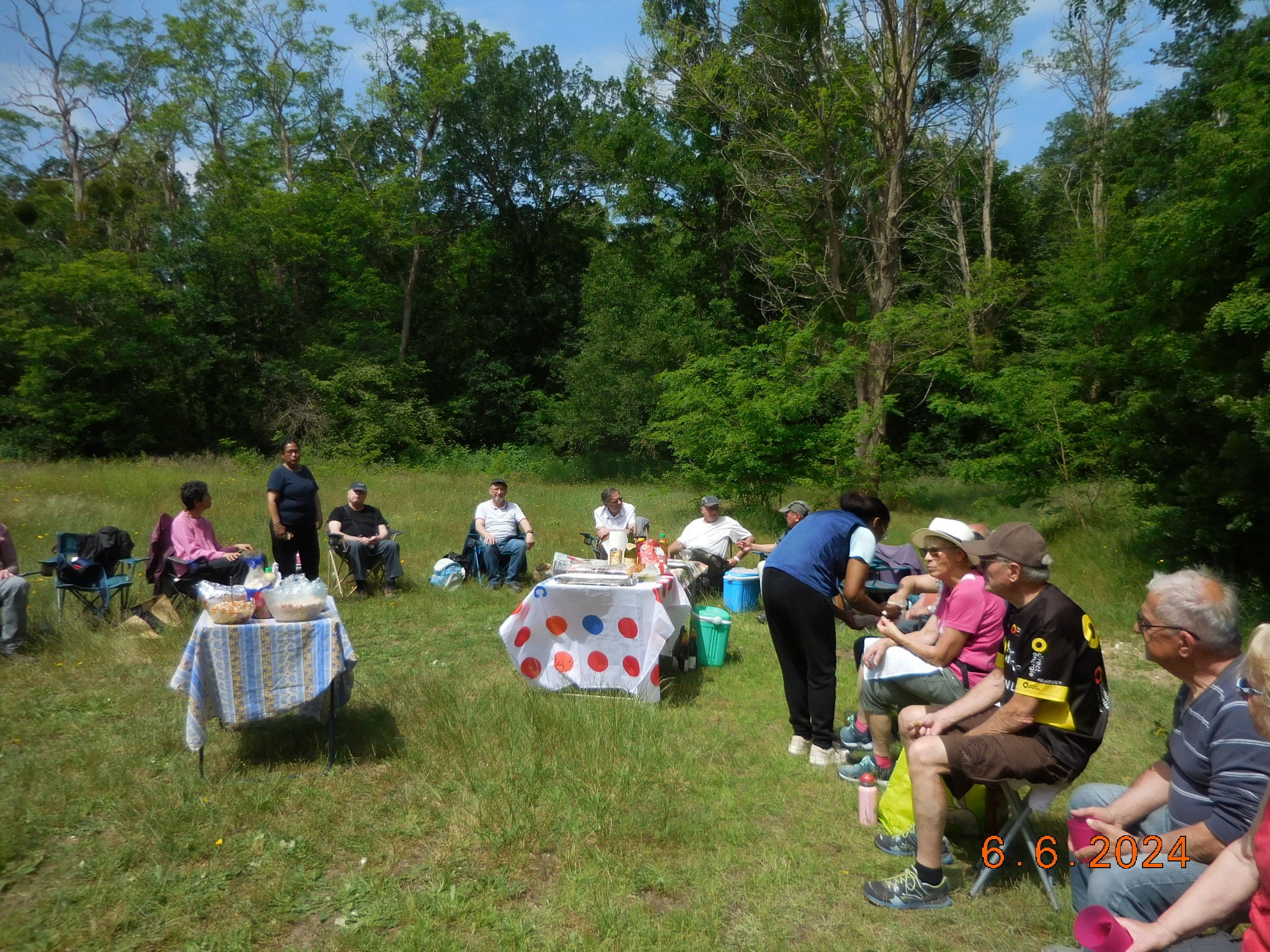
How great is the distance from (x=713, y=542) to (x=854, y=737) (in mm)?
3595

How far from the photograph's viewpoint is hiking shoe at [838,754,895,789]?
161 inches

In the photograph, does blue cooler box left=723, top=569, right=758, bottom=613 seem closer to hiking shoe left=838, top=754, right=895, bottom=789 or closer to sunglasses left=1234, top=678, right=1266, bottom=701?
hiking shoe left=838, top=754, right=895, bottom=789

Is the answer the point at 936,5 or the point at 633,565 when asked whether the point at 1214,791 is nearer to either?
the point at 633,565

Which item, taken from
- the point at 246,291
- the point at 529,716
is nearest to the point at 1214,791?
the point at 529,716

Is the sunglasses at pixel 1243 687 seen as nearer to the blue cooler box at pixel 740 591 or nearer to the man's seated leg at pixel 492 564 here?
the blue cooler box at pixel 740 591

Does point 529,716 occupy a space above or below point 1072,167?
below

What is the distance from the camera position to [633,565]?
602 cm

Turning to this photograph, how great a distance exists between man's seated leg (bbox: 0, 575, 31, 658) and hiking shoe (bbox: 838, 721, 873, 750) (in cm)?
550

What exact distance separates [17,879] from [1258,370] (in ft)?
30.0

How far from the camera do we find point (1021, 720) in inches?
118

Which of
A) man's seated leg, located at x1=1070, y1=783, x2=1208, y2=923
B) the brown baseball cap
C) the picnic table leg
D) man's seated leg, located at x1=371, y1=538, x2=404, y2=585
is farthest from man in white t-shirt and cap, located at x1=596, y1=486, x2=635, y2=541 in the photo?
man's seated leg, located at x1=1070, y1=783, x2=1208, y2=923

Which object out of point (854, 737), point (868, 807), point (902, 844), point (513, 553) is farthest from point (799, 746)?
point (513, 553)

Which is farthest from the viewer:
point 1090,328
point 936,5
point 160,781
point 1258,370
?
point 1090,328

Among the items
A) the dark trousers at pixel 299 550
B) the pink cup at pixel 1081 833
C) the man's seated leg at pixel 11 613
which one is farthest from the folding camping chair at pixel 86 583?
the pink cup at pixel 1081 833
